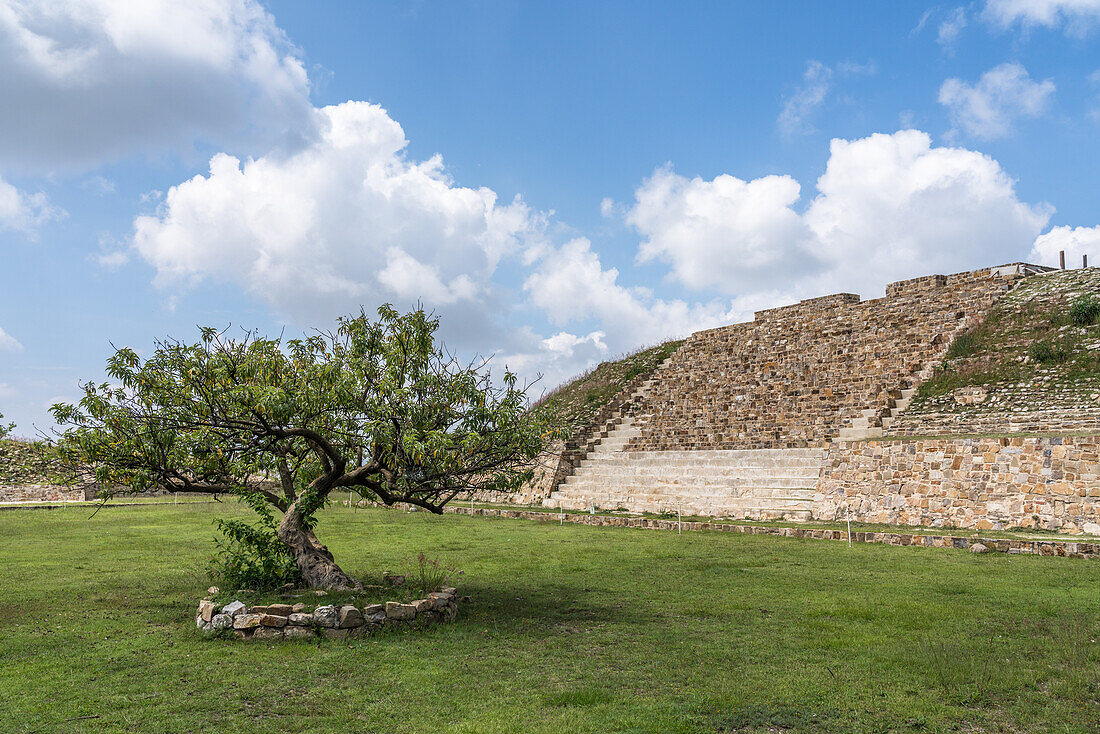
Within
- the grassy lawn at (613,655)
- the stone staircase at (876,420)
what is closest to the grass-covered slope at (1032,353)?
the stone staircase at (876,420)

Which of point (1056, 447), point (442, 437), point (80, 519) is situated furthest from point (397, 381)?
point (80, 519)

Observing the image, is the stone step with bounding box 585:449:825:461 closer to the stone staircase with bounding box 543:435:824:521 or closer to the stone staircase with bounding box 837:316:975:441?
the stone staircase with bounding box 543:435:824:521

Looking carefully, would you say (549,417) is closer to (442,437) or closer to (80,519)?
(442,437)

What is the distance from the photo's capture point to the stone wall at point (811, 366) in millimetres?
23781

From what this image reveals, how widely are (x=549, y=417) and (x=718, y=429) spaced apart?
17987 millimetres

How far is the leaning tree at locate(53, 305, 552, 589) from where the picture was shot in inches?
354

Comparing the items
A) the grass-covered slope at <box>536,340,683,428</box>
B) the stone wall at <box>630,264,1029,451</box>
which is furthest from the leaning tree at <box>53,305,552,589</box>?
the grass-covered slope at <box>536,340,683,428</box>

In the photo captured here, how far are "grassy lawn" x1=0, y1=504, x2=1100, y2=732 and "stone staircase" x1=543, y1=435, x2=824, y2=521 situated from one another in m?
7.77

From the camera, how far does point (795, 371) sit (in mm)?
26875

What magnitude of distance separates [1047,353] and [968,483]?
5441mm

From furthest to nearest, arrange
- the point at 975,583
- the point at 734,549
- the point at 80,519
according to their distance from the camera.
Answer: the point at 80,519, the point at 734,549, the point at 975,583

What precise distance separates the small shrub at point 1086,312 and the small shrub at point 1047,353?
1.11m

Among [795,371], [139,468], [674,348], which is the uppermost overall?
[674,348]

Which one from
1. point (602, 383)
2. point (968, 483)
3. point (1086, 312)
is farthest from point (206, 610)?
point (602, 383)
